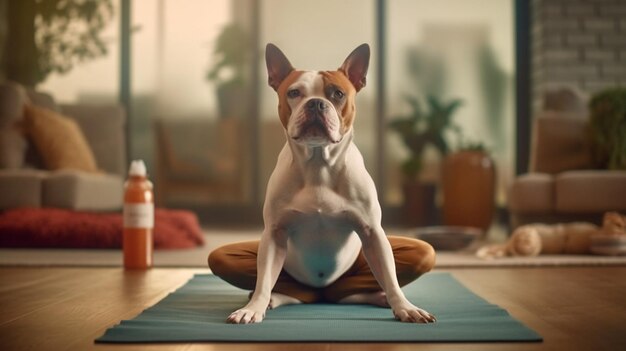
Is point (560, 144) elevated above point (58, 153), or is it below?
above

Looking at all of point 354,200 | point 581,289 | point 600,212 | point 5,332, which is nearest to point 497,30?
point 600,212

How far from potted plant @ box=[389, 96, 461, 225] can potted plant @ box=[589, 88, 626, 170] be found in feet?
5.35

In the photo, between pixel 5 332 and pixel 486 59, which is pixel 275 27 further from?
pixel 5 332

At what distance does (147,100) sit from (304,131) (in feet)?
16.9

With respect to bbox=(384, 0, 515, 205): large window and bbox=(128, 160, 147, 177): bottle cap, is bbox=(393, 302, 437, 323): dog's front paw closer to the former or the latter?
bbox=(128, 160, 147, 177): bottle cap

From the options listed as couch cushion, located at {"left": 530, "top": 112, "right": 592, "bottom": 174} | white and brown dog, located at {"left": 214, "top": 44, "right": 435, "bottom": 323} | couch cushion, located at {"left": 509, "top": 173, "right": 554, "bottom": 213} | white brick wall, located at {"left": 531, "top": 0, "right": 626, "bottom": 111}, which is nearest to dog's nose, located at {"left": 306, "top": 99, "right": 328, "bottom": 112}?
white and brown dog, located at {"left": 214, "top": 44, "right": 435, "bottom": 323}

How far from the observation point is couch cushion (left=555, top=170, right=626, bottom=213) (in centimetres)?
403

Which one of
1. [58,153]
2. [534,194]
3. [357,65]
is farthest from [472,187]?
[357,65]

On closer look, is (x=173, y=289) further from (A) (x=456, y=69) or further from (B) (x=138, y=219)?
(A) (x=456, y=69)

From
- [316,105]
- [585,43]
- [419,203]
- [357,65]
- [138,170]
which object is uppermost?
[585,43]

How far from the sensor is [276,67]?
182cm

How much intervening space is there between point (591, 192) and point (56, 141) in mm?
3292

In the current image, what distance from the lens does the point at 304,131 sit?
1.65 metres

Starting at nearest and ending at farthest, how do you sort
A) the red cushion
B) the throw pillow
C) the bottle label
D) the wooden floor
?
the wooden floor, the bottle label, the red cushion, the throw pillow
